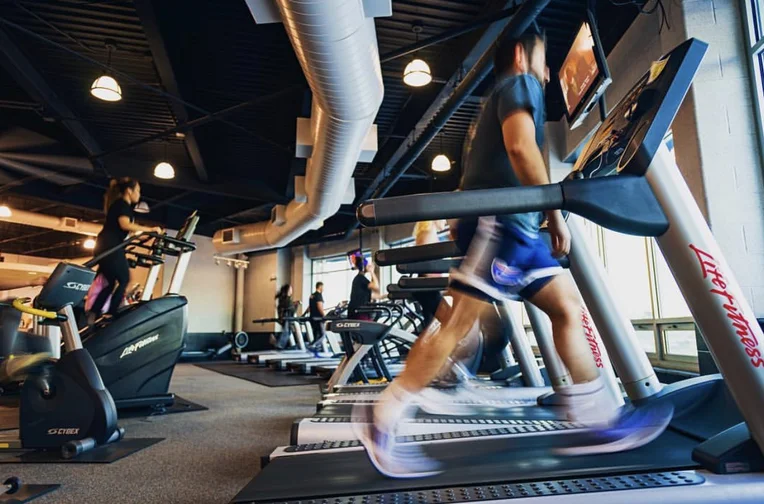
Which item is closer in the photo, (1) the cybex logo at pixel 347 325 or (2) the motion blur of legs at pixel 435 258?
(2) the motion blur of legs at pixel 435 258

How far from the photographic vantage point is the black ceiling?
4285mm

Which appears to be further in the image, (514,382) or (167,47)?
(167,47)

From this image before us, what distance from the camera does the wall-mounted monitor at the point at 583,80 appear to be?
5.49ft

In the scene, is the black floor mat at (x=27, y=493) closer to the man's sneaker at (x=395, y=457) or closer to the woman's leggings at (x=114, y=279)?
the man's sneaker at (x=395, y=457)

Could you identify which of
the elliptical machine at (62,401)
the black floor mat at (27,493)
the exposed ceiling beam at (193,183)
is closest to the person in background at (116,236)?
the elliptical machine at (62,401)

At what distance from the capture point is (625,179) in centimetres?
101

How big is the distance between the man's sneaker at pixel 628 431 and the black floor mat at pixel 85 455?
1812 mm

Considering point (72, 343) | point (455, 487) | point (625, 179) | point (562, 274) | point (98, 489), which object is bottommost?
point (98, 489)

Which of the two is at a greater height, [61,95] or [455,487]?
[61,95]

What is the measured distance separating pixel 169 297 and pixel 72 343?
104 centimetres

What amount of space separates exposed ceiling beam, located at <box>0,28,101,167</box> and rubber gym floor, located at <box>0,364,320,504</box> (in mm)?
3852

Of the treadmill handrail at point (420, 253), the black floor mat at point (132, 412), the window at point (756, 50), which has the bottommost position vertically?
the black floor mat at point (132, 412)

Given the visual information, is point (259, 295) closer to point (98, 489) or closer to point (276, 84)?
point (276, 84)

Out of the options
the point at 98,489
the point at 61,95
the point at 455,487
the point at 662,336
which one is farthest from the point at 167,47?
the point at 662,336
